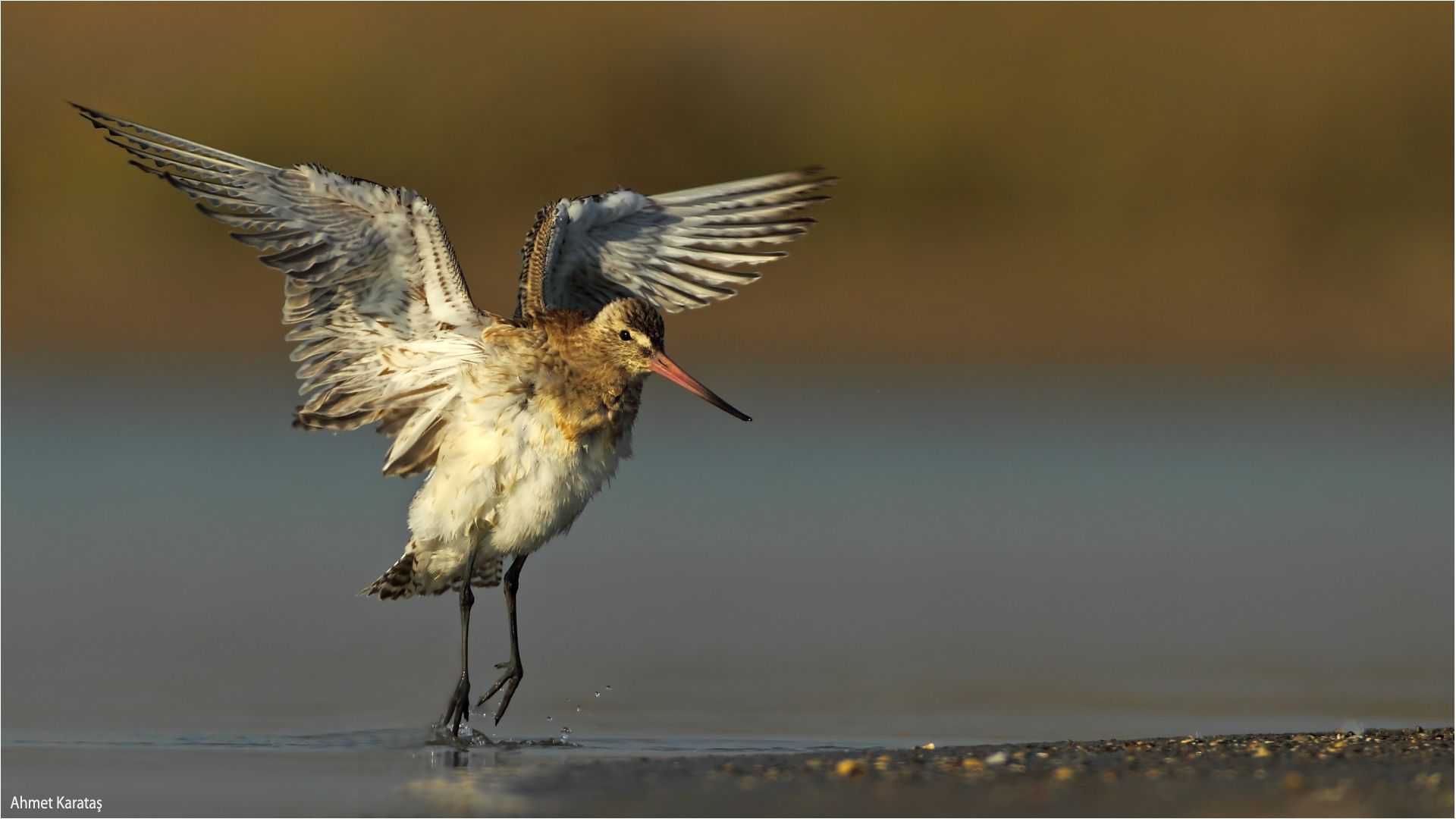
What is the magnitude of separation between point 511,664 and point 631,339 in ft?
4.29

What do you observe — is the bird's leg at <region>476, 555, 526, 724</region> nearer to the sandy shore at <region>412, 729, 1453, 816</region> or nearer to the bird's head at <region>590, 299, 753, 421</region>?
the bird's head at <region>590, 299, 753, 421</region>

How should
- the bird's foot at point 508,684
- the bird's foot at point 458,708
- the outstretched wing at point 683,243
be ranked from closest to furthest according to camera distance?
the bird's foot at point 458,708 < the bird's foot at point 508,684 < the outstretched wing at point 683,243

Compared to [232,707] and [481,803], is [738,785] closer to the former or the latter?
[481,803]

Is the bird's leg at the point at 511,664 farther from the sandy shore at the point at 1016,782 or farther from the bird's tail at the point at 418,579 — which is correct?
the sandy shore at the point at 1016,782

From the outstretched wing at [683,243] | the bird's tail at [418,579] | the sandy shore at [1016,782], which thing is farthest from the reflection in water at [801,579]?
the outstretched wing at [683,243]

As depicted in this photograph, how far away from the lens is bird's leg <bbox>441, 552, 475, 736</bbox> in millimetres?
6594

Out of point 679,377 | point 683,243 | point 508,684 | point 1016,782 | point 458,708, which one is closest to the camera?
point 1016,782

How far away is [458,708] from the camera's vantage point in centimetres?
663

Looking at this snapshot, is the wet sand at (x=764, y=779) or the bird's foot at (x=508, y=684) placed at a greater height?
the bird's foot at (x=508, y=684)

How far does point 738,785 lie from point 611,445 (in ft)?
6.99

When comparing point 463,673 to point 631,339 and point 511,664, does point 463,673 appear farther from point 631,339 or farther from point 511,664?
point 631,339

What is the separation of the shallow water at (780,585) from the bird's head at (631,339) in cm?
113

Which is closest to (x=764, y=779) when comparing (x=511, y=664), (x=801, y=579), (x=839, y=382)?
(x=511, y=664)

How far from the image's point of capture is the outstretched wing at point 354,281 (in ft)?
22.2
